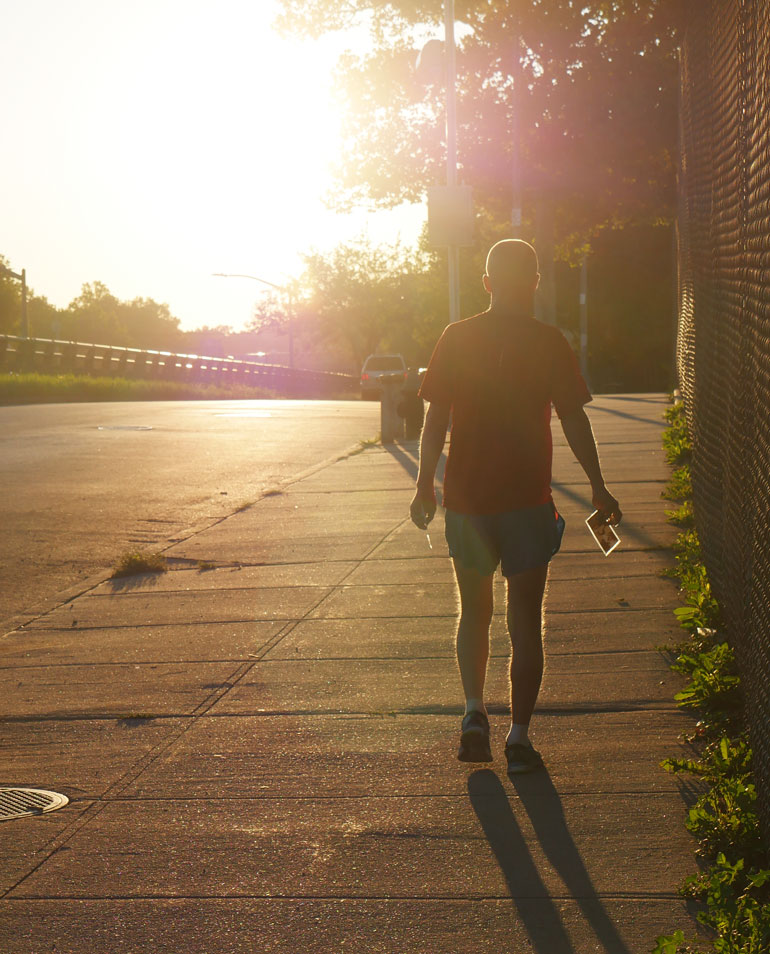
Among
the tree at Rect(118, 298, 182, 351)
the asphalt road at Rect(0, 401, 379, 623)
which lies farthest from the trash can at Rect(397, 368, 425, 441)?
the tree at Rect(118, 298, 182, 351)

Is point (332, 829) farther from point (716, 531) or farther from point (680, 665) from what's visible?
point (716, 531)

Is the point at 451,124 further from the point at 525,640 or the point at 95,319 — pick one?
the point at 95,319

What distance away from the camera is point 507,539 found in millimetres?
4812

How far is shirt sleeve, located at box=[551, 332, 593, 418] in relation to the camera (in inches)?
191

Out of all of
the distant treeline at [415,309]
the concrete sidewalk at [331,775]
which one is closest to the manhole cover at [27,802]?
the concrete sidewalk at [331,775]

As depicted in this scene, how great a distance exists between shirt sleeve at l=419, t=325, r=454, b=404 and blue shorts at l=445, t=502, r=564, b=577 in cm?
45

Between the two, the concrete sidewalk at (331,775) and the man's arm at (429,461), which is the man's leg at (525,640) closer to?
the concrete sidewalk at (331,775)

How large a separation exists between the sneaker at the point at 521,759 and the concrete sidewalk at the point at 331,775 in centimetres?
4

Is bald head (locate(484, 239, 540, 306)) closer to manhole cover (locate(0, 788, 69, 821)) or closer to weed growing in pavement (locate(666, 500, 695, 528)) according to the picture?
manhole cover (locate(0, 788, 69, 821))

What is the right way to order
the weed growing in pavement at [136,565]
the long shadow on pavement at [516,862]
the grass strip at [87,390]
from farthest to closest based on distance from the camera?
the grass strip at [87,390] < the weed growing in pavement at [136,565] < the long shadow on pavement at [516,862]

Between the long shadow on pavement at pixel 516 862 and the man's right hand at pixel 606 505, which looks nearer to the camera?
the long shadow on pavement at pixel 516 862

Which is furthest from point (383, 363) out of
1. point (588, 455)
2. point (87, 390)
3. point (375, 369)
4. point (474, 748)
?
point (474, 748)

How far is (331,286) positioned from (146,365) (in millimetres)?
56441

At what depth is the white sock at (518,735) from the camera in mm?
4754
